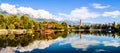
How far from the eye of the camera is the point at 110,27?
170000 millimetres

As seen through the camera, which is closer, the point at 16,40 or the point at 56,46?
the point at 56,46

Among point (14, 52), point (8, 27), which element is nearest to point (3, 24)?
point (8, 27)

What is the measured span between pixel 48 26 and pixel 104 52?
9833cm

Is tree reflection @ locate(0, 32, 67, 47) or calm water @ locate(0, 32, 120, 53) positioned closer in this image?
calm water @ locate(0, 32, 120, 53)

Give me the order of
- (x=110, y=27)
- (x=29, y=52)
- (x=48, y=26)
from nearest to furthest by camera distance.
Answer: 1. (x=29, y=52)
2. (x=48, y=26)
3. (x=110, y=27)

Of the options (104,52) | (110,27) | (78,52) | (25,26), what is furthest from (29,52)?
(110,27)

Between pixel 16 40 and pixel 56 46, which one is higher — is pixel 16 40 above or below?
above

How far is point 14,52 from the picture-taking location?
1013 inches

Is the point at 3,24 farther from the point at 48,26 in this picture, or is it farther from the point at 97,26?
the point at 97,26

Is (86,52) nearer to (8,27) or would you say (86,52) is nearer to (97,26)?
(8,27)

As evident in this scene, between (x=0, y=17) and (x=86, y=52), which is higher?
(x=0, y=17)

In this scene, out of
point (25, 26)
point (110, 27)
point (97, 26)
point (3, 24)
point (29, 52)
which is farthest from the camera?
point (97, 26)

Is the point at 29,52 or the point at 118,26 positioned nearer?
the point at 29,52

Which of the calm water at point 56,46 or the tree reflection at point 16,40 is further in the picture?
the tree reflection at point 16,40
